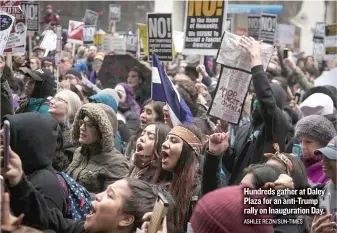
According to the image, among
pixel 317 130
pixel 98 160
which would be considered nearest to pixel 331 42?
pixel 317 130

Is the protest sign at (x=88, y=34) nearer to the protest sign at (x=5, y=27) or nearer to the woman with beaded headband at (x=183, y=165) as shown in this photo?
the protest sign at (x=5, y=27)

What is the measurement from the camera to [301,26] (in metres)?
38.9

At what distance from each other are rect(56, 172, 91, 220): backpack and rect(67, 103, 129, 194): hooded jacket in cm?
100

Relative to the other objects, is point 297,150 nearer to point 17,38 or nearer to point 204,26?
point 204,26

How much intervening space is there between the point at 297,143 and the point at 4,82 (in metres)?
2.51

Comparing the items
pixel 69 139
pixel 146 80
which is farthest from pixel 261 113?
pixel 146 80

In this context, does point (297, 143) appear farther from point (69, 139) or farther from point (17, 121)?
point (17, 121)

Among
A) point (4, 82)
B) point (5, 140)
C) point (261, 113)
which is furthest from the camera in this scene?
point (4, 82)

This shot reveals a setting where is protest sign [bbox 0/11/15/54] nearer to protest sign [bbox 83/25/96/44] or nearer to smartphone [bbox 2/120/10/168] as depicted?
smartphone [bbox 2/120/10/168]

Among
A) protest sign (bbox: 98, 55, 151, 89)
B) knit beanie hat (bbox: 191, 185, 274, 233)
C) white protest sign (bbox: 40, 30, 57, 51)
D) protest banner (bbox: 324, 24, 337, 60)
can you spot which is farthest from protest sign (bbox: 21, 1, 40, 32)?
knit beanie hat (bbox: 191, 185, 274, 233)

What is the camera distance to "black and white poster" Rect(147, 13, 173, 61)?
967 cm

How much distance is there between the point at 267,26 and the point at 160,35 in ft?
15.2

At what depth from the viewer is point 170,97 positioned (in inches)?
257

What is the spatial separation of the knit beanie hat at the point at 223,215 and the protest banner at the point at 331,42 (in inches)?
358
